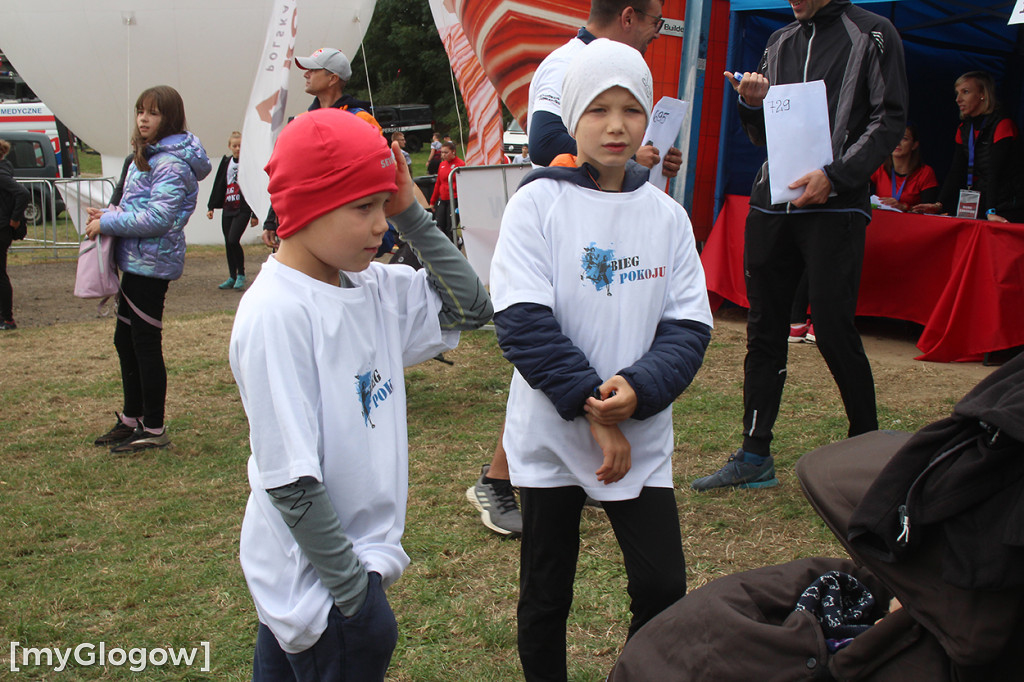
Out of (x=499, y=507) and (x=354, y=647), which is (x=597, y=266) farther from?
(x=499, y=507)

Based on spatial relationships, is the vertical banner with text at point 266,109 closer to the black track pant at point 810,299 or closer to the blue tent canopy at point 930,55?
the black track pant at point 810,299

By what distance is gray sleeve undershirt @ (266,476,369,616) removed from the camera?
64.2 inches

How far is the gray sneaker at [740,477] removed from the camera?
4043 millimetres

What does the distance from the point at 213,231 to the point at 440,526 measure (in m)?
13.5

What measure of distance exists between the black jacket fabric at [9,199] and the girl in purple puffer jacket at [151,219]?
479 cm

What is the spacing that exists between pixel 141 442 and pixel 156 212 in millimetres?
1312

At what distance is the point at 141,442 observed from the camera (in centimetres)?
504

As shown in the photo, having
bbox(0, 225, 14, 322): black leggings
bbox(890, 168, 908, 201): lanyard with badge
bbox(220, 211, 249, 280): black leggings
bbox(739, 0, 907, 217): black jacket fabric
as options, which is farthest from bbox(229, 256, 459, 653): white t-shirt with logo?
bbox(220, 211, 249, 280): black leggings

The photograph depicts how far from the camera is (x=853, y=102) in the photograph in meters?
3.63

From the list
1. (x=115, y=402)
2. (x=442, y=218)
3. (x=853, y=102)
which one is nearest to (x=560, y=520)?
(x=853, y=102)

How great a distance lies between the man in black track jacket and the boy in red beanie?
2319 mm

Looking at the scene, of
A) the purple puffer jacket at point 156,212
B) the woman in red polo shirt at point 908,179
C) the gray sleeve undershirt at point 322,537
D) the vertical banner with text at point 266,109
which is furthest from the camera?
the woman in red polo shirt at point 908,179

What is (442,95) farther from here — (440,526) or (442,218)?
(440,526)

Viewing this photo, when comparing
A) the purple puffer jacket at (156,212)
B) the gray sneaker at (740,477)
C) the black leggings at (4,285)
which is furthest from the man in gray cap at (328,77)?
the black leggings at (4,285)
